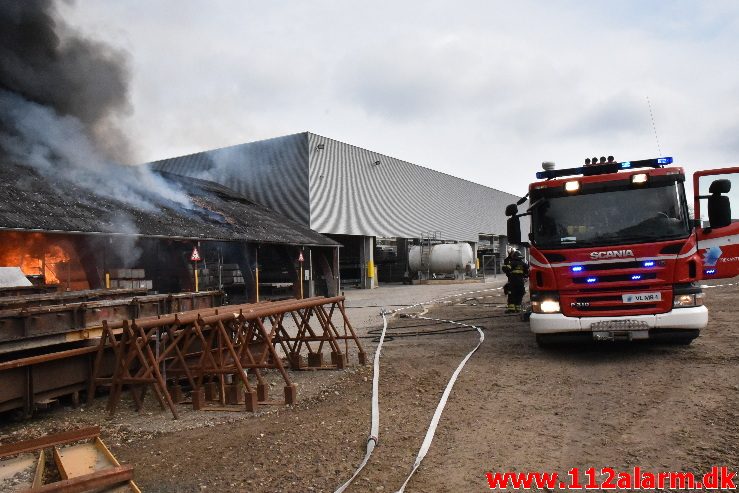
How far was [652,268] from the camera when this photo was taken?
7.61 meters

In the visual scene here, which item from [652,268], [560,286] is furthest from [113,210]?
[652,268]

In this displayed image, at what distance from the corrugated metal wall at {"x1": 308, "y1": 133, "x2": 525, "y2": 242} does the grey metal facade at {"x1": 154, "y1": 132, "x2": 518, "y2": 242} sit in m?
0.06

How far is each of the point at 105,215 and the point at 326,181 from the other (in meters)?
16.7

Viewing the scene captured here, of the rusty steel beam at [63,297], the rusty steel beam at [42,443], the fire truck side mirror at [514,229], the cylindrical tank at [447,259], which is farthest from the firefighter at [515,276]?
the cylindrical tank at [447,259]

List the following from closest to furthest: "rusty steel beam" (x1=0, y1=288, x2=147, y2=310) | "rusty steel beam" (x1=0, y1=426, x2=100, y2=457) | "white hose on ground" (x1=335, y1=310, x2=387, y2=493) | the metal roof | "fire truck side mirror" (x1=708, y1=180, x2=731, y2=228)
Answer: "white hose on ground" (x1=335, y1=310, x2=387, y2=493) < "rusty steel beam" (x1=0, y1=426, x2=100, y2=457) < "rusty steel beam" (x1=0, y1=288, x2=147, y2=310) < "fire truck side mirror" (x1=708, y1=180, x2=731, y2=228) < the metal roof

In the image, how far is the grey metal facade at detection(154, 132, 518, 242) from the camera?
1142 inches

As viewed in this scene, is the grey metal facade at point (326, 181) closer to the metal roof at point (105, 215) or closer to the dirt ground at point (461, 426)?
the metal roof at point (105, 215)

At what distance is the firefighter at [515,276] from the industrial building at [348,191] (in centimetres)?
1556

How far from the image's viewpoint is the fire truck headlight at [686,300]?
7.57 meters

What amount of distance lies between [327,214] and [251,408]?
2393cm

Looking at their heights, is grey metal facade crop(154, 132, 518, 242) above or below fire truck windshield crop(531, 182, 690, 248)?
above

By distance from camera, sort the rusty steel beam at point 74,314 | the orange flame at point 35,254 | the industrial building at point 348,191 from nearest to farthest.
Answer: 1. the rusty steel beam at point 74,314
2. the orange flame at point 35,254
3. the industrial building at point 348,191

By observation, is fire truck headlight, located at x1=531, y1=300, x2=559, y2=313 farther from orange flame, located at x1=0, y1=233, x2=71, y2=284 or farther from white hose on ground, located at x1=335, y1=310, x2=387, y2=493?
orange flame, located at x1=0, y1=233, x2=71, y2=284

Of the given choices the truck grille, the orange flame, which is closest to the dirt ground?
the truck grille
